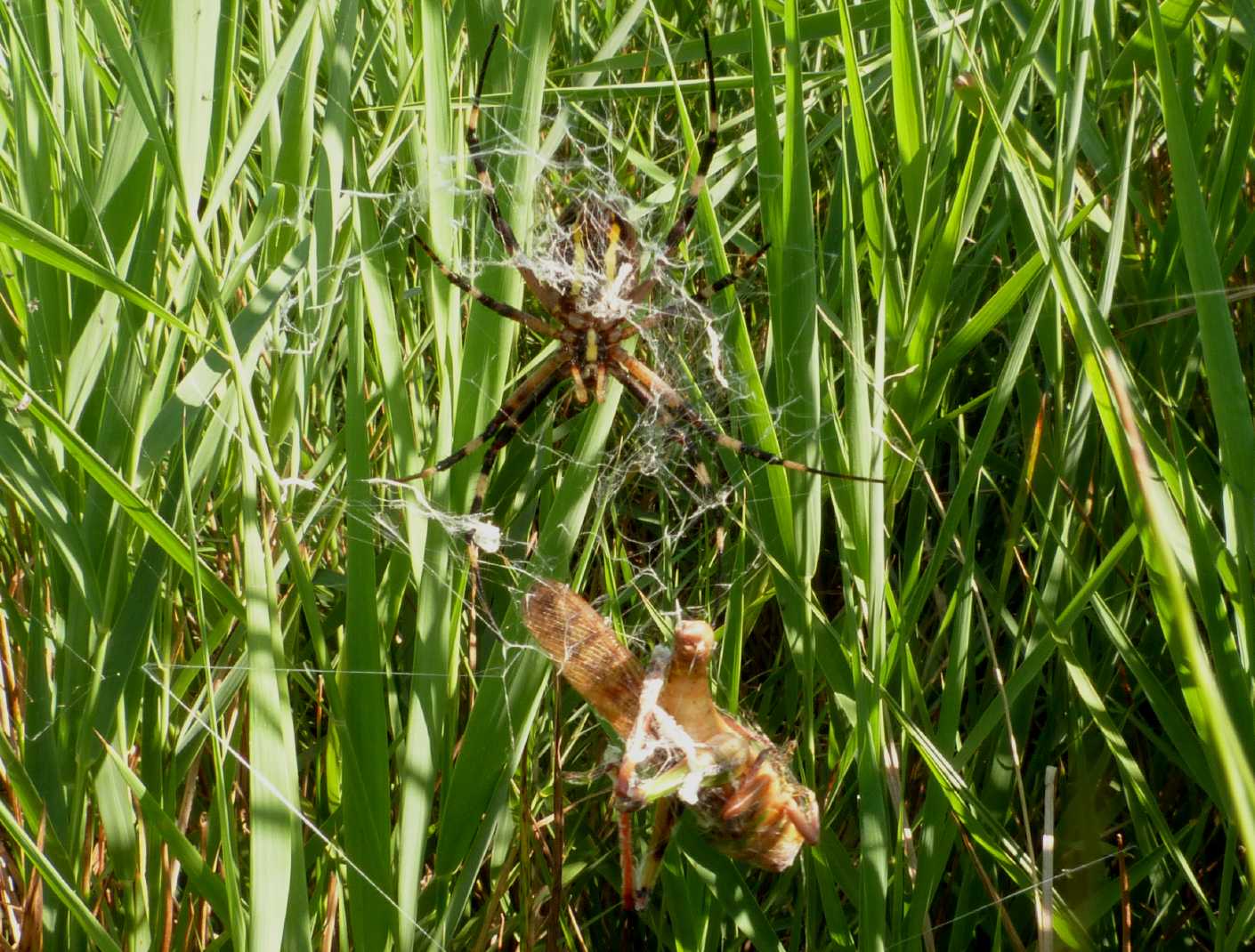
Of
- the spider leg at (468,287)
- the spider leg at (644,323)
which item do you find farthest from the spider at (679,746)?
the spider leg at (644,323)

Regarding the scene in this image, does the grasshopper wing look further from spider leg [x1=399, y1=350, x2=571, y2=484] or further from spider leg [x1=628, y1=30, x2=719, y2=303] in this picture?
spider leg [x1=628, y1=30, x2=719, y2=303]

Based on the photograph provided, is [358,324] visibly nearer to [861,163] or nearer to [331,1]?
[331,1]

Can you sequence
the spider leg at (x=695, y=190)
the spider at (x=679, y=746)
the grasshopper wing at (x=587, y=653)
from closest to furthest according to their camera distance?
the spider at (x=679, y=746) < the grasshopper wing at (x=587, y=653) < the spider leg at (x=695, y=190)

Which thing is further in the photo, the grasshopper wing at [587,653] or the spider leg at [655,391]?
the spider leg at [655,391]

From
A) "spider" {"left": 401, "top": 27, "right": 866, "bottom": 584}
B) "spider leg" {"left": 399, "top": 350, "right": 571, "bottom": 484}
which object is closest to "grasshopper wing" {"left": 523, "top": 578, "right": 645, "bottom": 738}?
"spider leg" {"left": 399, "top": 350, "right": 571, "bottom": 484}

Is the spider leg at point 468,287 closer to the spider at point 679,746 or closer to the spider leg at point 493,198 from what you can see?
the spider leg at point 493,198

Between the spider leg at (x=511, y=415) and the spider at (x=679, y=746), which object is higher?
the spider leg at (x=511, y=415)
